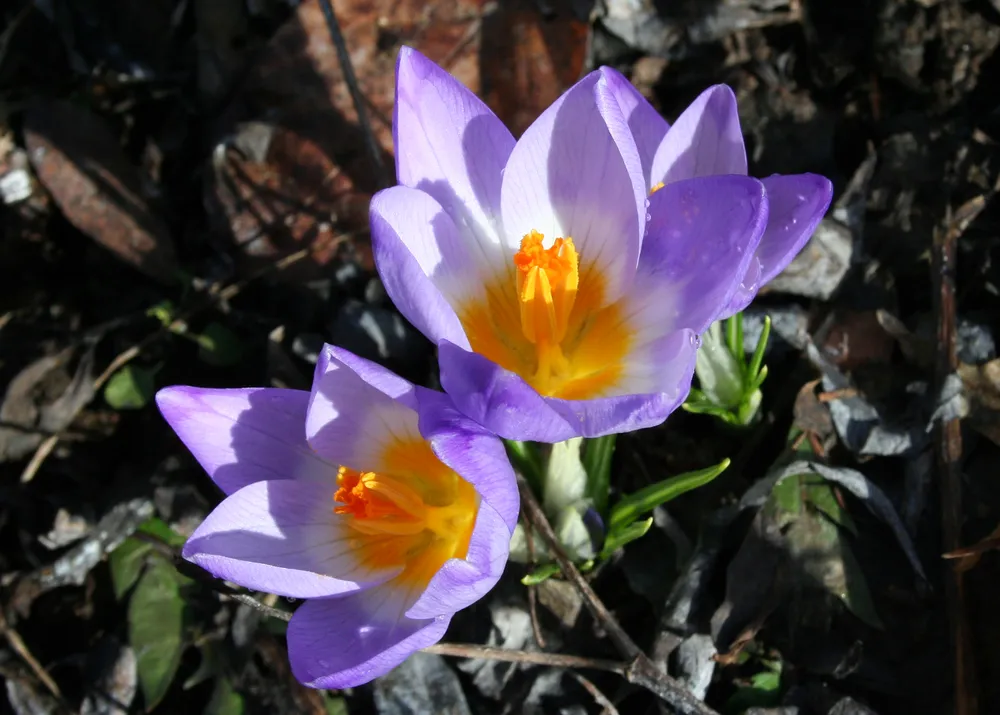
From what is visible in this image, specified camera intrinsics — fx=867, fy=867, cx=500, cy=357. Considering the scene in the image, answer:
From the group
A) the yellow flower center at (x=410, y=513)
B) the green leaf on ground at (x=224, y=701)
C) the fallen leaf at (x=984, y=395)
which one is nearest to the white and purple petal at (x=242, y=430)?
the yellow flower center at (x=410, y=513)

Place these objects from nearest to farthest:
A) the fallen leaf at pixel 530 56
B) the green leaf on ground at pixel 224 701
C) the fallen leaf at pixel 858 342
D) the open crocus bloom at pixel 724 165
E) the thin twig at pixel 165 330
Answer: the open crocus bloom at pixel 724 165, the green leaf on ground at pixel 224 701, the fallen leaf at pixel 858 342, the thin twig at pixel 165 330, the fallen leaf at pixel 530 56

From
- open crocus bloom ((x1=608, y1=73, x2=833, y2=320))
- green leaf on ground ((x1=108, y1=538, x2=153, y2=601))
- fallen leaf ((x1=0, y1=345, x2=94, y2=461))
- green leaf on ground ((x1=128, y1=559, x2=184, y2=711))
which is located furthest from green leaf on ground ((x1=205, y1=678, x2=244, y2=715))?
open crocus bloom ((x1=608, y1=73, x2=833, y2=320))

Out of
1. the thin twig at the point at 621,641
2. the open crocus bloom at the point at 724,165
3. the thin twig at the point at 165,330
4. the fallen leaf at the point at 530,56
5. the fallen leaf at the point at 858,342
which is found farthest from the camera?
the fallen leaf at the point at 530,56

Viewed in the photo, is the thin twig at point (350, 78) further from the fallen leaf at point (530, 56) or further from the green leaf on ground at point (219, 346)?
the green leaf on ground at point (219, 346)

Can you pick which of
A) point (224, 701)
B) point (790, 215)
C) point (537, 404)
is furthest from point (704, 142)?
point (224, 701)

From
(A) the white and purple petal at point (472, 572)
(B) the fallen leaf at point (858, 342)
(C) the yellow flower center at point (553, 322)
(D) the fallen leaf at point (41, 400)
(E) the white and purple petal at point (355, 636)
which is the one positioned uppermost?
(C) the yellow flower center at point (553, 322)

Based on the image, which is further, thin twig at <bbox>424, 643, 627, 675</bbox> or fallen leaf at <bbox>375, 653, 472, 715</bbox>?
fallen leaf at <bbox>375, 653, 472, 715</bbox>

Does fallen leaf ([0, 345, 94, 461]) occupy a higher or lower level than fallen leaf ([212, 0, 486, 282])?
lower

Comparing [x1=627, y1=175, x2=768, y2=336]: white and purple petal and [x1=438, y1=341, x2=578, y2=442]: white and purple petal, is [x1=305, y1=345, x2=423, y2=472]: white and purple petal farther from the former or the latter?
[x1=627, y1=175, x2=768, y2=336]: white and purple petal
